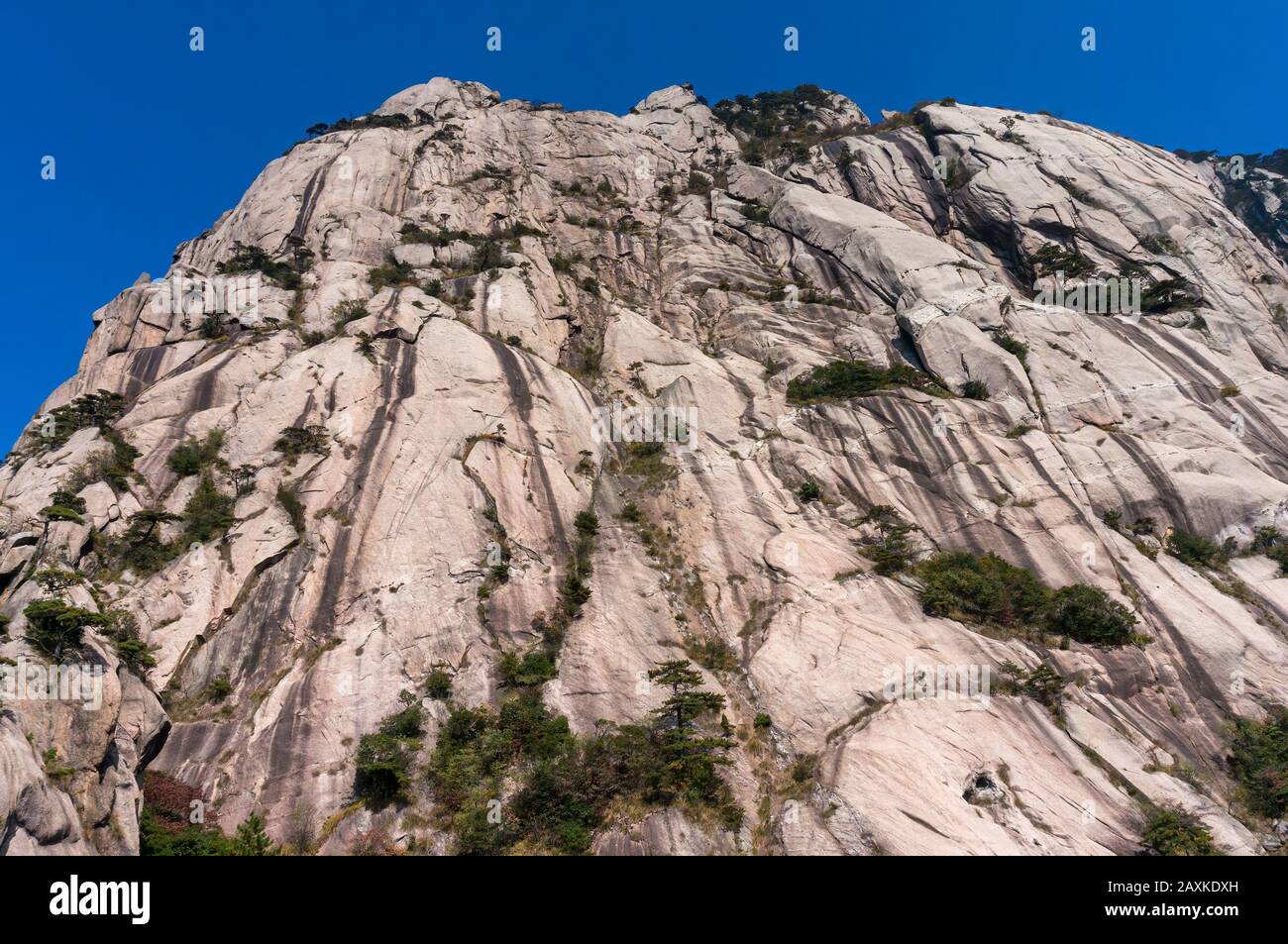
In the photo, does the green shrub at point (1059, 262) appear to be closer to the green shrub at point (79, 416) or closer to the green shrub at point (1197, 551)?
the green shrub at point (1197, 551)

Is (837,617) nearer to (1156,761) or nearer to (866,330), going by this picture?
(1156,761)

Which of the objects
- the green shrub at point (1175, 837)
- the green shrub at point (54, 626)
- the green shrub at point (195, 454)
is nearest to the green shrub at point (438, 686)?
the green shrub at point (54, 626)

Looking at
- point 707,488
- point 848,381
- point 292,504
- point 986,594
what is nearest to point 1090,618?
point 986,594

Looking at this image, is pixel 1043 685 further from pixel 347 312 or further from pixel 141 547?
pixel 347 312

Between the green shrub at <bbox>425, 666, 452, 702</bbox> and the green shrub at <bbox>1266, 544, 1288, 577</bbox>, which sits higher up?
the green shrub at <bbox>1266, 544, 1288, 577</bbox>

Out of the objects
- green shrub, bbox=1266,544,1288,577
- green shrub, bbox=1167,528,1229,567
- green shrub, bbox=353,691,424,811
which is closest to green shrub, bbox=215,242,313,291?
green shrub, bbox=353,691,424,811

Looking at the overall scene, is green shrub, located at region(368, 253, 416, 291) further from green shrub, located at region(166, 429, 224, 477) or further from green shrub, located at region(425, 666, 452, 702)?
green shrub, located at region(425, 666, 452, 702)
